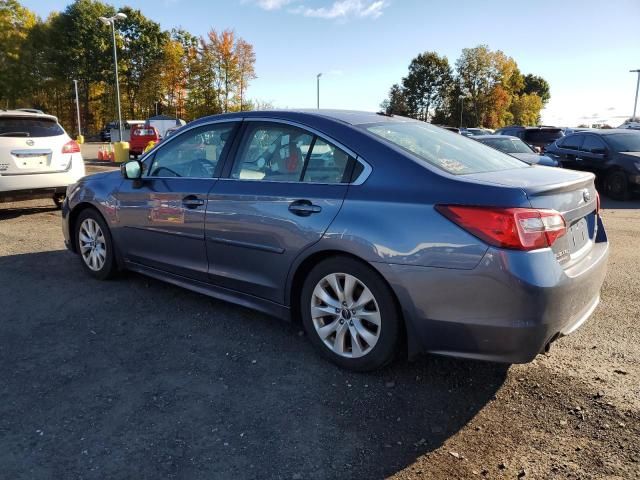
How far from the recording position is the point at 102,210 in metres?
4.92

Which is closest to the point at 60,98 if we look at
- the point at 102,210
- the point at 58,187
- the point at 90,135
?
the point at 90,135

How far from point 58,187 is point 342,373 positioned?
686cm

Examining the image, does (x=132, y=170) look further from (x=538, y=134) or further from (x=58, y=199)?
(x=538, y=134)

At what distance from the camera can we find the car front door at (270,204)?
3287 mm

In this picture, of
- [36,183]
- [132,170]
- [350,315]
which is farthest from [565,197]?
[36,183]

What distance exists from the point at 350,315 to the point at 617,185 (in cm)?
1086

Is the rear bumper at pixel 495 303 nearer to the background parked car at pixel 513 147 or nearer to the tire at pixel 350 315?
the tire at pixel 350 315

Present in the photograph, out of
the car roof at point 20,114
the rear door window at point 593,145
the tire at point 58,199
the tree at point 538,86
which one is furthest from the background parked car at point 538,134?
the tree at point 538,86

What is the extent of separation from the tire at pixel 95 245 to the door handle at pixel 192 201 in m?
1.25

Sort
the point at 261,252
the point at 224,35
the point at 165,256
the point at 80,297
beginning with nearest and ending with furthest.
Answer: the point at 261,252 → the point at 165,256 → the point at 80,297 → the point at 224,35

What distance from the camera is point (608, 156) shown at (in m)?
12.1

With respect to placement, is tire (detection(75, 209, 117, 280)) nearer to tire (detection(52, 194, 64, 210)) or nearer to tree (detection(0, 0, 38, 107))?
tire (detection(52, 194, 64, 210))

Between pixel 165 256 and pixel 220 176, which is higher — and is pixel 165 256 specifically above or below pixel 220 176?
below

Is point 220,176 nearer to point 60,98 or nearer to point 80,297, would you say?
point 80,297
